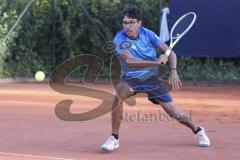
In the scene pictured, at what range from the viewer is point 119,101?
629 cm

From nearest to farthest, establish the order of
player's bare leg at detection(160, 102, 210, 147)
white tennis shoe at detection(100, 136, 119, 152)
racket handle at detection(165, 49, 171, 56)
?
white tennis shoe at detection(100, 136, 119, 152) → racket handle at detection(165, 49, 171, 56) → player's bare leg at detection(160, 102, 210, 147)

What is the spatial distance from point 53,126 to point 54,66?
862 cm

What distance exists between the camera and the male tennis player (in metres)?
6.18

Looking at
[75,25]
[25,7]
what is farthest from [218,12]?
[25,7]

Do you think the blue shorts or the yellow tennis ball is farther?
the yellow tennis ball

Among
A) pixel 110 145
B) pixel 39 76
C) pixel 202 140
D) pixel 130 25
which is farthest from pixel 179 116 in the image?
pixel 39 76

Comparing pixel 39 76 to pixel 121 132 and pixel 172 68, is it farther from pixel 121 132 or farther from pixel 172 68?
pixel 172 68

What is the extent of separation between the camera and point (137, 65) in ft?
20.3

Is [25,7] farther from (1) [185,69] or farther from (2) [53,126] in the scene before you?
(2) [53,126]

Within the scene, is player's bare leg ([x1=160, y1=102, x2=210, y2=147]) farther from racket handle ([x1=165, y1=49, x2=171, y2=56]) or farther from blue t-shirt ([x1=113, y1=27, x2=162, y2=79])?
racket handle ([x1=165, y1=49, x2=171, y2=56])

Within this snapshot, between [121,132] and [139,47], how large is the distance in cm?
172

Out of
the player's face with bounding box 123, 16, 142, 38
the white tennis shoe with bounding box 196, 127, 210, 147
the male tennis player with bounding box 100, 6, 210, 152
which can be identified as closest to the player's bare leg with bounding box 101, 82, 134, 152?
the male tennis player with bounding box 100, 6, 210, 152

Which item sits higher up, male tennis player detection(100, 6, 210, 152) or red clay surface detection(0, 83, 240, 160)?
male tennis player detection(100, 6, 210, 152)

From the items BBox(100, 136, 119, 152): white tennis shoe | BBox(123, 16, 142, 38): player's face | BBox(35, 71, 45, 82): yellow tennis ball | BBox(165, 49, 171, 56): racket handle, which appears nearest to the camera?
BBox(123, 16, 142, 38): player's face
